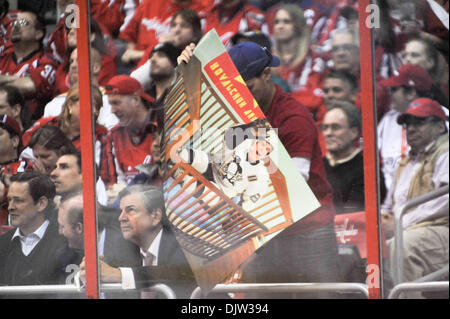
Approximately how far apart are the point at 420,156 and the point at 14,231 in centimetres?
177

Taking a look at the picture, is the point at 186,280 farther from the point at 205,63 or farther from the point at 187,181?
the point at 205,63

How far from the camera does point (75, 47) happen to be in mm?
2697

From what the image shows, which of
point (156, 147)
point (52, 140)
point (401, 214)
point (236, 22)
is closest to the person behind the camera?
point (401, 214)

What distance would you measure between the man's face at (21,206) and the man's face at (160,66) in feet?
2.56

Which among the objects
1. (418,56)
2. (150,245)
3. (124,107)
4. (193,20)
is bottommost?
(150,245)

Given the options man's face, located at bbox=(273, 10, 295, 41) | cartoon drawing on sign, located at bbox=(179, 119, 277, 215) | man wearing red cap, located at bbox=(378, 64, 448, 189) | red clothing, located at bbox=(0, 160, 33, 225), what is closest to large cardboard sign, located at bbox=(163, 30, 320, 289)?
cartoon drawing on sign, located at bbox=(179, 119, 277, 215)

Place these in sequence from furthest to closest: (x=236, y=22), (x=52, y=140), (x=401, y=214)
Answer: (x=52, y=140), (x=236, y=22), (x=401, y=214)

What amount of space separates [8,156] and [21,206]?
231 millimetres

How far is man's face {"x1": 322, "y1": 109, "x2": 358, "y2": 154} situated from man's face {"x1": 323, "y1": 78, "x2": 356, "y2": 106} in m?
0.05

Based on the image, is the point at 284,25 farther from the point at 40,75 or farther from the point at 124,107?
the point at 40,75

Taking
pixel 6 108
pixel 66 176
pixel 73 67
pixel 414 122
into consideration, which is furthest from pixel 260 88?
pixel 6 108

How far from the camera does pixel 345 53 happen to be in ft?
8.01

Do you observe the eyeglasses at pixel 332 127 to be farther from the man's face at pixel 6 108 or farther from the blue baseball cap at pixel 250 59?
the man's face at pixel 6 108

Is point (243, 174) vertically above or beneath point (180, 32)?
beneath
